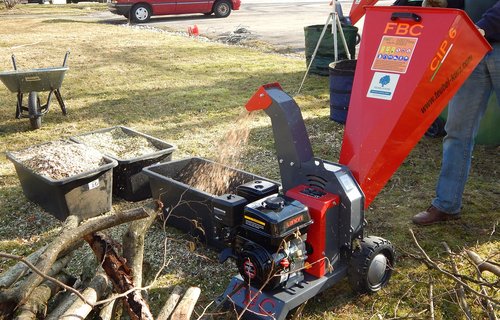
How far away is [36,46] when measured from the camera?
1241 cm

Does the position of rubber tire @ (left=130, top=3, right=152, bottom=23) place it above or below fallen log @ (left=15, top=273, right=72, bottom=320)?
below

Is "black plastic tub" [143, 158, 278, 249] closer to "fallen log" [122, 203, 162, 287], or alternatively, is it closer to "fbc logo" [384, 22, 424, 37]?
"fallen log" [122, 203, 162, 287]

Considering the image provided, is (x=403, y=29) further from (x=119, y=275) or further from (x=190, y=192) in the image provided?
(x=119, y=275)

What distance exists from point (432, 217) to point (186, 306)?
2.03 meters

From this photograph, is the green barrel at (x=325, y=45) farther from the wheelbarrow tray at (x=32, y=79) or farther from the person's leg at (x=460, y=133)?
the person's leg at (x=460, y=133)

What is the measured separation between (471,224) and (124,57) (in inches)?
344

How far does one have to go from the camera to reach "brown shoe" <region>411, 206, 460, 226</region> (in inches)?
146

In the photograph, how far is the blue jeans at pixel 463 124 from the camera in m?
3.32

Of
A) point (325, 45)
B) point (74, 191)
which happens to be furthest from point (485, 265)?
point (325, 45)

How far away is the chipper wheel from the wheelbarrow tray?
14.5 ft

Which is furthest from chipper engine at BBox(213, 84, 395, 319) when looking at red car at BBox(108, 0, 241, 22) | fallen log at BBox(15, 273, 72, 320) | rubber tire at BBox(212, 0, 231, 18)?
rubber tire at BBox(212, 0, 231, 18)

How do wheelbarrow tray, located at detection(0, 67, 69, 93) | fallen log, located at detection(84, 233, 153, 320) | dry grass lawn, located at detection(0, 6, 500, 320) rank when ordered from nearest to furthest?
fallen log, located at detection(84, 233, 153, 320) → dry grass lawn, located at detection(0, 6, 500, 320) → wheelbarrow tray, located at detection(0, 67, 69, 93)

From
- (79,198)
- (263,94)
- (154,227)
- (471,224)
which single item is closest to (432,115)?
(263,94)

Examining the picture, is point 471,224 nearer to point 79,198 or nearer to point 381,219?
point 381,219
